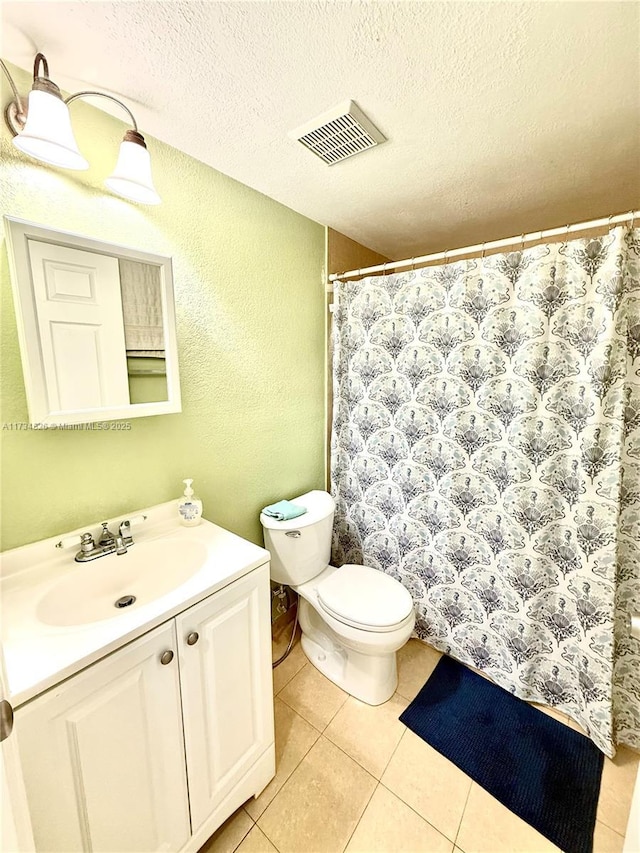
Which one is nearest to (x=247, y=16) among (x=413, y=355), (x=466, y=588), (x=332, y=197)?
(x=332, y=197)

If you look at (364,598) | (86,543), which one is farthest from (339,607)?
(86,543)

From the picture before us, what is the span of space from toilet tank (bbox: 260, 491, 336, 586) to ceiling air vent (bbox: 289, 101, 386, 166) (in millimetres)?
1445

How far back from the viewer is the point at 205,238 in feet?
4.38

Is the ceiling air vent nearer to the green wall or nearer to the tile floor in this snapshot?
the green wall

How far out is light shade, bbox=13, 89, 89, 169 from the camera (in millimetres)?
814

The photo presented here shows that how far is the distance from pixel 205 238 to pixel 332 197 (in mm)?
610

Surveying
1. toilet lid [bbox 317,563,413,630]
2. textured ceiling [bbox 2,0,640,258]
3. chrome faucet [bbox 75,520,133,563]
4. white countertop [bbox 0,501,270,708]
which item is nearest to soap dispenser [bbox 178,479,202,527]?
white countertop [bbox 0,501,270,708]

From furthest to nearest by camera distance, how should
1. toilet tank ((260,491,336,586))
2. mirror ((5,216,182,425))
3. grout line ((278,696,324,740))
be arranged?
toilet tank ((260,491,336,586))
grout line ((278,696,324,740))
mirror ((5,216,182,425))

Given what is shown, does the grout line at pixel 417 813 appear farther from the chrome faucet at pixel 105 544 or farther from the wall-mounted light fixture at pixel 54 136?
the wall-mounted light fixture at pixel 54 136

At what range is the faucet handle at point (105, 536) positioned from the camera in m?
1.10

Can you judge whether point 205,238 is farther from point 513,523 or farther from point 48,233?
point 513,523

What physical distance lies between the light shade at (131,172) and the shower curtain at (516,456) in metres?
1.04

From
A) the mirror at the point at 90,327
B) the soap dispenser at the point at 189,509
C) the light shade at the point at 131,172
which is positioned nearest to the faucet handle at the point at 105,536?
the soap dispenser at the point at 189,509

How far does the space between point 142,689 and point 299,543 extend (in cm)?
83
